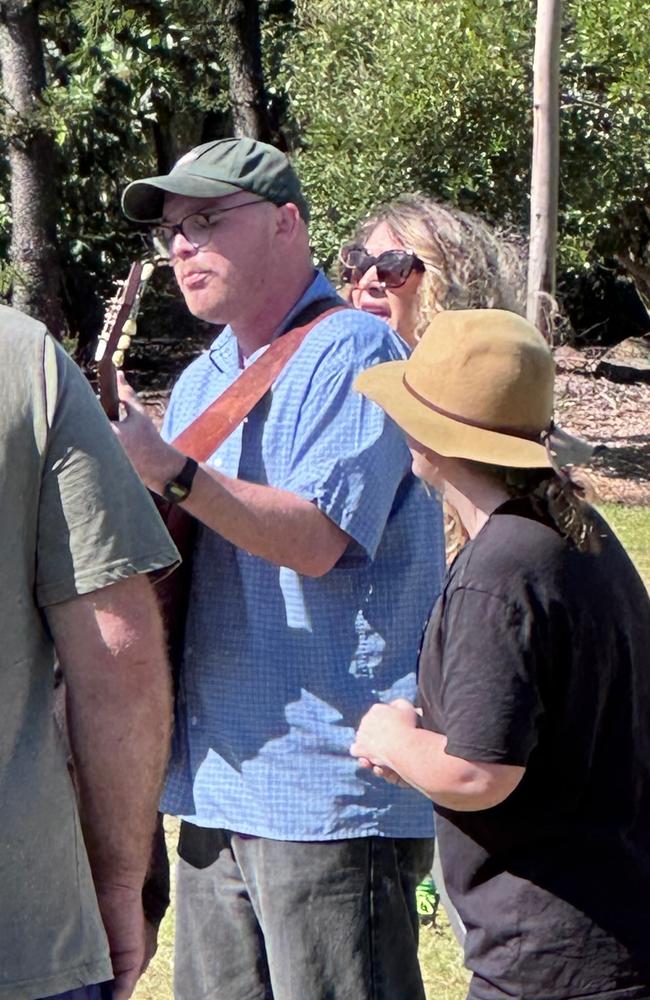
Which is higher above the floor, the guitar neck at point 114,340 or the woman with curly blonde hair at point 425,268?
the guitar neck at point 114,340

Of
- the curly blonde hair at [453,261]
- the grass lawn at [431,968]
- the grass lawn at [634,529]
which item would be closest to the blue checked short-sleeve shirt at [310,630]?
the curly blonde hair at [453,261]

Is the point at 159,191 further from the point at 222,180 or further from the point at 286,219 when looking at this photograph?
the point at 286,219

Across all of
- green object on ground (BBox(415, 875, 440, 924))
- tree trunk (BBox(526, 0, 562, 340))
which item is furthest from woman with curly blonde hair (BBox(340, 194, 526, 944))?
tree trunk (BBox(526, 0, 562, 340))

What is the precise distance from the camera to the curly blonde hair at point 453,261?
3.25 m

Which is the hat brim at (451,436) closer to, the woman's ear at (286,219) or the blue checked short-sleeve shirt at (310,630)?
the blue checked short-sleeve shirt at (310,630)

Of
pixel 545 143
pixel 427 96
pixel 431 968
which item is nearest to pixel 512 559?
pixel 431 968

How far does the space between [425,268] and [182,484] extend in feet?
3.75

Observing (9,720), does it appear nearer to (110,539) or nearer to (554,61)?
(110,539)

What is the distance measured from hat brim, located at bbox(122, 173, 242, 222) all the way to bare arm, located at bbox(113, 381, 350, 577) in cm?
47

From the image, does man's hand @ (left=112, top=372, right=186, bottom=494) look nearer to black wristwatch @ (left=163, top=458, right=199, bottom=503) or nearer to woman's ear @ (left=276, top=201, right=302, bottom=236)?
black wristwatch @ (left=163, top=458, right=199, bottom=503)

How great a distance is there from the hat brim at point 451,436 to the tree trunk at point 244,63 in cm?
1035

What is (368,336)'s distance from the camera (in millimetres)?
2639

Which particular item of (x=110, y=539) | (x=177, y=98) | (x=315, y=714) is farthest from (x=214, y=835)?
(x=177, y=98)

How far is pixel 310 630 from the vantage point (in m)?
2.52
